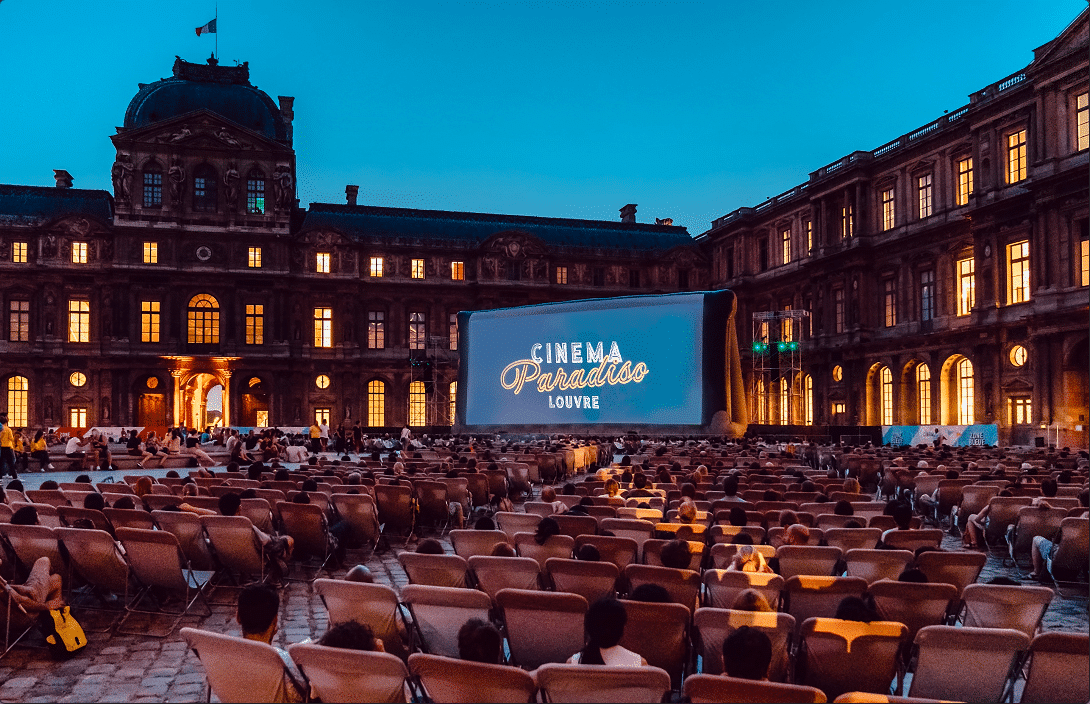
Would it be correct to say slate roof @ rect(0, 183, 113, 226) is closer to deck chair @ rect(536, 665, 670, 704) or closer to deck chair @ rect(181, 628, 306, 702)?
deck chair @ rect(181, 628, 306, 702)

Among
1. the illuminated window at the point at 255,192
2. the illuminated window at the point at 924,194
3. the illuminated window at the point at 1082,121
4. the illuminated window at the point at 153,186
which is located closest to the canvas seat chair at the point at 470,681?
the illuminated window at the point at 1082,121

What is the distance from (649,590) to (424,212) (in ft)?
182

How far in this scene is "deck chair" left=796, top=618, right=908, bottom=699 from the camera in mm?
5254

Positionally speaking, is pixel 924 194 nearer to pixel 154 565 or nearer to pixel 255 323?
pixel 255 323

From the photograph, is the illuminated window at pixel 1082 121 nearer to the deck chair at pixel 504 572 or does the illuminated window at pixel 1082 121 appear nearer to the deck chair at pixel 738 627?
the deck chair at pixel 504 572

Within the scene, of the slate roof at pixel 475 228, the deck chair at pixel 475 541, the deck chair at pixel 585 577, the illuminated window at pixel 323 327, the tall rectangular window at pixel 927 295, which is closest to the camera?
the deck chair at pixel 585 577

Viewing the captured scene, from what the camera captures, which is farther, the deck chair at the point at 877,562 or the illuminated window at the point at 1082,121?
the illuminated window at the point at 1082,121

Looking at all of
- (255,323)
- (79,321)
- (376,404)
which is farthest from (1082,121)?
(79,321)

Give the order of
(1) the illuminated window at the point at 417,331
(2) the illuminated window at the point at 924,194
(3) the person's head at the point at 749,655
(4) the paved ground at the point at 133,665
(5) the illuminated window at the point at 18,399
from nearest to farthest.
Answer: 1. (3) the person's head at the point at 749,655
2. (4) the paved ground at the point at 133,665
3. (2) the illuminated window at the point at 924,194
4. (5) the illuminated window at the point at 18,399
5. (1) the illuminated window at the point at 417,331

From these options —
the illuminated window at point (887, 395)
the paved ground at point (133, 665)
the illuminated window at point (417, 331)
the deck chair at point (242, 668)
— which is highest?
the illuminated window at point (417, 331)

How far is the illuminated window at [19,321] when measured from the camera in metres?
50.4

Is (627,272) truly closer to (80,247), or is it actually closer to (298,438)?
(298,438)

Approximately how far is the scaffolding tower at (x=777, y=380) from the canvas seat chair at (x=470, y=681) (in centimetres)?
4520

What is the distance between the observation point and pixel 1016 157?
36.9m
